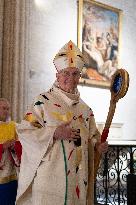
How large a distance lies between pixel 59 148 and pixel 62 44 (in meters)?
7.61

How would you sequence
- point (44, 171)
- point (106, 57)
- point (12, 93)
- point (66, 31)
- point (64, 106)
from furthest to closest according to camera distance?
point (106, 57), point (66, 31), point (12, 93), point (64, 106), point (44, 171)

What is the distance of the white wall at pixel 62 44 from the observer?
934 centimetres

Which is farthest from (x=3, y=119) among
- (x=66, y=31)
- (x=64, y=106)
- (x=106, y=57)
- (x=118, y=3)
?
(x=118, y=3)

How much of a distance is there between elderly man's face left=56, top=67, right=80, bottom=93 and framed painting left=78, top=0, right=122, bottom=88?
24.1 ft

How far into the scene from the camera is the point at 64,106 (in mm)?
2859

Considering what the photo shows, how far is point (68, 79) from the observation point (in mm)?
2830

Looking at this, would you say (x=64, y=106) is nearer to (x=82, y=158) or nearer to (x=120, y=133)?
(x=82, y=158)

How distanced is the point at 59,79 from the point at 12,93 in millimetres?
4890

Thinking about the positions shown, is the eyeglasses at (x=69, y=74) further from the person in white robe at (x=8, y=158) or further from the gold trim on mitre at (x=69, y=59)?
the person in white robe at (x=8, y=158)

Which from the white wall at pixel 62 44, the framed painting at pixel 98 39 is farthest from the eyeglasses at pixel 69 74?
the framed painting at pixel 98 39

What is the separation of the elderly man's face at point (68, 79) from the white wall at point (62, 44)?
6.09 m

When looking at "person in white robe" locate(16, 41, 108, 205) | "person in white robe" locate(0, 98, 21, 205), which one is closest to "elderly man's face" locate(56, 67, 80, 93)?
"person in white robe" locate(16, 41, 108, 205)

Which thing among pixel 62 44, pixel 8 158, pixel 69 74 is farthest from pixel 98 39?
pixel 69 74

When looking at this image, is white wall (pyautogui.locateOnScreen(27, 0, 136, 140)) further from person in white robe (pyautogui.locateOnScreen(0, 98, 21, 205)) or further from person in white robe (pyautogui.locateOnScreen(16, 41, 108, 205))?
person in white robe (pyautogui.locateOnScreen(16, 41, 108, 205))
